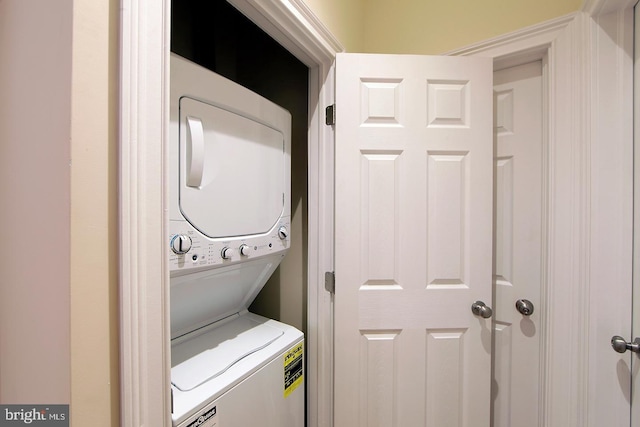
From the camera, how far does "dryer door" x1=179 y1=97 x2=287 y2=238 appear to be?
2.35ft

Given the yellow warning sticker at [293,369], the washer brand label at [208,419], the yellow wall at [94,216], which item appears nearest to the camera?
the yellow wall at [94,216]

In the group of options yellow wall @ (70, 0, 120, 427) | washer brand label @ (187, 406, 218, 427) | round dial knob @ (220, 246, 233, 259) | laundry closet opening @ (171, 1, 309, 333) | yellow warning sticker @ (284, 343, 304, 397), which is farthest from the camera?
laundry closet opening @ (171, 1, 309, 333)

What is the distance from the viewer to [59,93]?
1.33 feet

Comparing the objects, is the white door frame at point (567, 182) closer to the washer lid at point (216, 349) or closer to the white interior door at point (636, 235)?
the white interior door at point (636, 235)

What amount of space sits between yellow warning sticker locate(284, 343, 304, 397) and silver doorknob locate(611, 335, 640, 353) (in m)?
1.11

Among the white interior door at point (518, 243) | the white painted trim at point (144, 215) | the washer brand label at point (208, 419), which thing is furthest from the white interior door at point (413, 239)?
the white painted trim at point (144, 215)

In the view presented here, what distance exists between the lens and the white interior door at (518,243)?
113 cm

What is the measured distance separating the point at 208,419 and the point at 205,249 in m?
0.46

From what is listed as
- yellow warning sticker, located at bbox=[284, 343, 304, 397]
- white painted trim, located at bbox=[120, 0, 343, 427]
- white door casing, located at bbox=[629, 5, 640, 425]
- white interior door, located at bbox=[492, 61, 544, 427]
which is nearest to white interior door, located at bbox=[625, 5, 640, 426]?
white door casing, located at bbox=[629, 5, 640, 425]

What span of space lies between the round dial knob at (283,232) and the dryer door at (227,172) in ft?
0.20

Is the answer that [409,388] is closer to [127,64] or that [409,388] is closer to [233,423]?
[233,423]

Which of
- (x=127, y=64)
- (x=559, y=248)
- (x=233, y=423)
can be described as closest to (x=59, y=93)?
(x=127, y=64)

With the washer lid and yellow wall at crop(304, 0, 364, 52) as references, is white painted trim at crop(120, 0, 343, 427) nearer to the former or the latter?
the washer lid

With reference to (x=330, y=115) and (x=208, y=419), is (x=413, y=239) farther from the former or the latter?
(x=208, y=419)
